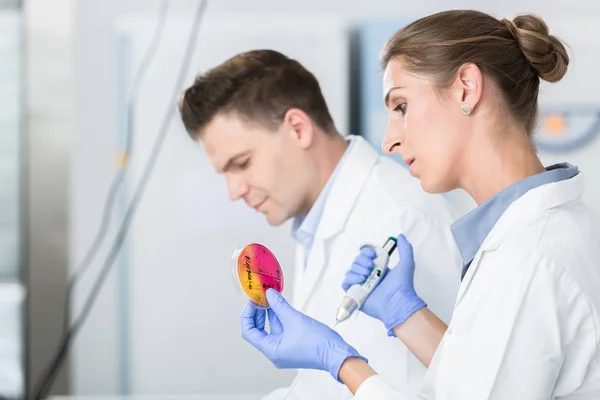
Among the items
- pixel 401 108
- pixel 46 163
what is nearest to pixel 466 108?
pixel 401 108

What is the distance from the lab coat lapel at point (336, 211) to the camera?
1.50 metres

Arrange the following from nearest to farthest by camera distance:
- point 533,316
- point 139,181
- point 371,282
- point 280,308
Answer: point 533,316 < point 280,308 < point 371,282 < point 139,181

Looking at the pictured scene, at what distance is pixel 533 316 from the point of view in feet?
2.97

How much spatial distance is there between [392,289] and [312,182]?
39 cm

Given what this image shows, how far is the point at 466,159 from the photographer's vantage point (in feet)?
3.51

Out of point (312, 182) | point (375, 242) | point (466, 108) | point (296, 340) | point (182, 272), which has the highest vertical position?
point (466, 108)

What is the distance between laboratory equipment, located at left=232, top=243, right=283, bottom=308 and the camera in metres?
1.16

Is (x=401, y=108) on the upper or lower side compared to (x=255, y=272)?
upper

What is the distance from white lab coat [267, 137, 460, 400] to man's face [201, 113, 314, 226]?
99mm

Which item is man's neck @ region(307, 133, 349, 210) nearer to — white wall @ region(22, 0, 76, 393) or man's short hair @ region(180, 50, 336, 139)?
man's short hair @ region(180, 50, 336, 139)

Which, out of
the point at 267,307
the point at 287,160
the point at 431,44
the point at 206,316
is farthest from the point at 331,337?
the point at 206,316

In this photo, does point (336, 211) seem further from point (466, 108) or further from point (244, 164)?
point (466, 108)

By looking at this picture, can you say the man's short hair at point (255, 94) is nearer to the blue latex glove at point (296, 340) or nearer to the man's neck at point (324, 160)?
the man's neck at point (324, 160)

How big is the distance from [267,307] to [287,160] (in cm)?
46
